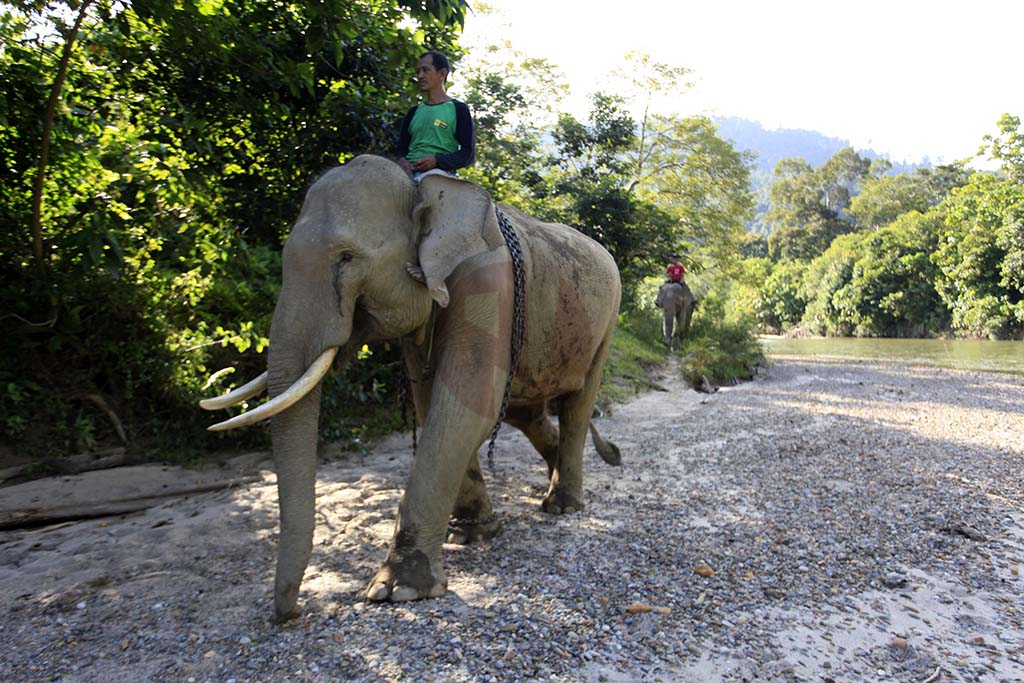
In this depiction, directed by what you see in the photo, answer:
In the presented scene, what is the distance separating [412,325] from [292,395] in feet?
2.90

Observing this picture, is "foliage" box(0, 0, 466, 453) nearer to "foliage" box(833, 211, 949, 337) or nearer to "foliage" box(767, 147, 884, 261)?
"foliage" box(833, 211, 949, 337)

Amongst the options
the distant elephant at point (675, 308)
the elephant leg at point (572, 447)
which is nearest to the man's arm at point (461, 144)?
the elephant leg at point (572, 447)

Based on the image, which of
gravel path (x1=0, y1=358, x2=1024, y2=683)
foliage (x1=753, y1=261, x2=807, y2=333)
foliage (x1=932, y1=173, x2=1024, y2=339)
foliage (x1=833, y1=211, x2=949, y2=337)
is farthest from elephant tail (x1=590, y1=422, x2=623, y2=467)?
foliage (x1=753, y1=261, x2=807, y2=333)

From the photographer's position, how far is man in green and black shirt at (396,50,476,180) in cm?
437

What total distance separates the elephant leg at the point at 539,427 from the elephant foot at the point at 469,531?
1184 mm

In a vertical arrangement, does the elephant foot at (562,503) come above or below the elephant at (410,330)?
below

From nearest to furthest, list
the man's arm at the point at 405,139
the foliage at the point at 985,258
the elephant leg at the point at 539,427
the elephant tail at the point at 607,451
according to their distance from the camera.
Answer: the man's arm at the point at 405,139 < the elephant leg at the point at 539,427 < the elephant tail at the point at 607,451 < the foliage at the point at 985,258

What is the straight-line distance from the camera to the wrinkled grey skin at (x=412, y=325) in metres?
3.38

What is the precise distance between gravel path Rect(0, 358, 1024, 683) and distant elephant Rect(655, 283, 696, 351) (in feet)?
42.1

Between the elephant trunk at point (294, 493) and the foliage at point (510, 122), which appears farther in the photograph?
the foliage at point (510, 122)

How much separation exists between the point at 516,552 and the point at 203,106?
4803 millimetres

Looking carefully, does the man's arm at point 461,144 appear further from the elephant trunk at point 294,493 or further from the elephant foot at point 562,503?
the elephant foot at point 562,503

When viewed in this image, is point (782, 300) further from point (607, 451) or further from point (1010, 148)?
point (607, 451)

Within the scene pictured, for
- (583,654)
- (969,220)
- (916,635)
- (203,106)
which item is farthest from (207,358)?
(969,220)
